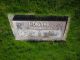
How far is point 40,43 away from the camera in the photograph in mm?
2369

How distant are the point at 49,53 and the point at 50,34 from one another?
15 centimetres

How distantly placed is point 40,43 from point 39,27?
0.45 feet

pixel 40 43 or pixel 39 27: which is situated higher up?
pixel 39 27

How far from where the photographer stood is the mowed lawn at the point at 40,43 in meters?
2.26

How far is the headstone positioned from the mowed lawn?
0.10 ft

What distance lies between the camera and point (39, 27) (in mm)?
2309

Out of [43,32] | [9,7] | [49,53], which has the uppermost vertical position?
[9,7]

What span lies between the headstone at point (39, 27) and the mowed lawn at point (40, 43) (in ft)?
0.10

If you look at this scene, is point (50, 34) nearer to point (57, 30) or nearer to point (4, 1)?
point (57, 30)

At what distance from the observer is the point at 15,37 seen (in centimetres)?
237

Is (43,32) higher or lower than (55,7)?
lower

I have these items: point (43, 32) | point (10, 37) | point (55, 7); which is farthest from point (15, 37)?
point (55, 7)

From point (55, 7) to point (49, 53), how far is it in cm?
36

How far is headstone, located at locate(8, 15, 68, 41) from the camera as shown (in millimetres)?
2283
